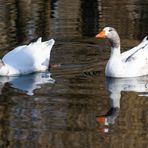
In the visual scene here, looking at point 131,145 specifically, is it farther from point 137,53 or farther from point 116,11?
point 116,11

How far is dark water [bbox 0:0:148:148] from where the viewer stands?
35.6 ft

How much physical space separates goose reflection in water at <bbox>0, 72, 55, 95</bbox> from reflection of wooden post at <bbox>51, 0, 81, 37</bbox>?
364 centimetres

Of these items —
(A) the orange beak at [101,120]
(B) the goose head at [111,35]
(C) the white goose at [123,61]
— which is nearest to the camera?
(A) the orange beak at [101,120]

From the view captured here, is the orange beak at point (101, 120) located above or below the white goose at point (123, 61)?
below

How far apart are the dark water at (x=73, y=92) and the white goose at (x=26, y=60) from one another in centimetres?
20

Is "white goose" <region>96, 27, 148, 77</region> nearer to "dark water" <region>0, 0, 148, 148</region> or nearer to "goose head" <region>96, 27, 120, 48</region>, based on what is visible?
"goose head" <region>96, 27, 120, 48</region>

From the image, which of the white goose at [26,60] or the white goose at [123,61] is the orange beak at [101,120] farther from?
the white goose at [26,60]

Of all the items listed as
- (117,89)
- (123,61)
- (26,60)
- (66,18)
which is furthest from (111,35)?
(66,18)

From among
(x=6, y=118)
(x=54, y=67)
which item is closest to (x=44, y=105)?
(x=6, y=118)

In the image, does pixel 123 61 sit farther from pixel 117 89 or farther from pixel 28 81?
pixel 28 81

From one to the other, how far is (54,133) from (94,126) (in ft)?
2.38

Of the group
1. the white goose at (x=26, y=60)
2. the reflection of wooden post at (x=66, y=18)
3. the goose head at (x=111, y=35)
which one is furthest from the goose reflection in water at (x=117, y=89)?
the reflection of wooden post at (x=66, y=18)

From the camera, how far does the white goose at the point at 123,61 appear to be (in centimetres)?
1490

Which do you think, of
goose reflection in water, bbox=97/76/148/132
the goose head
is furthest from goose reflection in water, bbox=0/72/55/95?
the goose head
